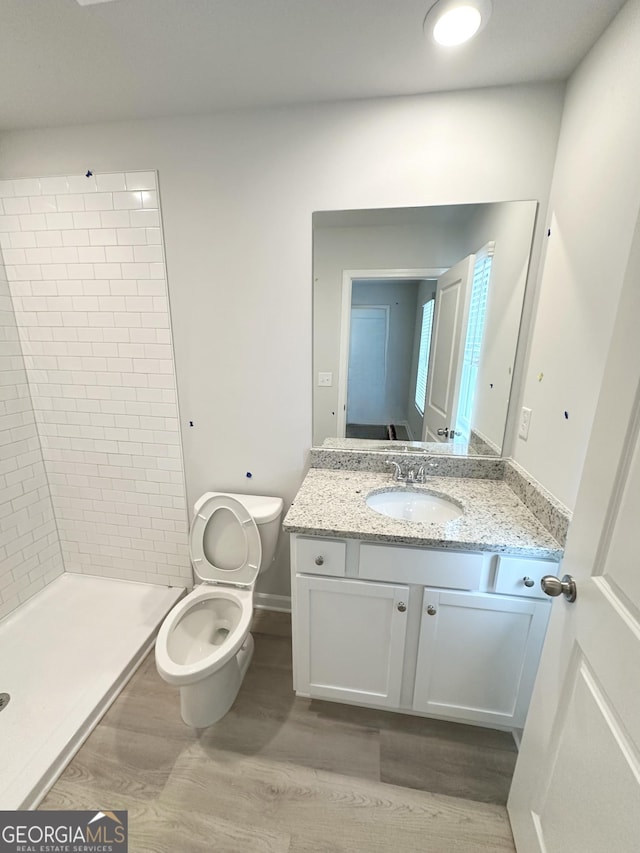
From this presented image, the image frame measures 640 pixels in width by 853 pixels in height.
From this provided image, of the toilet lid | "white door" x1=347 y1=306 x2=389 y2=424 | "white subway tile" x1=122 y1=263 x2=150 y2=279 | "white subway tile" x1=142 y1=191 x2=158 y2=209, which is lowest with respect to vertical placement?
the toilet lid

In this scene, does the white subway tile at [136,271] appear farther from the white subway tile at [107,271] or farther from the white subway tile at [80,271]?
the white subway tile at [80,271]

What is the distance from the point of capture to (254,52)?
1113 mm

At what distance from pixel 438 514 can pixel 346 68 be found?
1684 millimetres

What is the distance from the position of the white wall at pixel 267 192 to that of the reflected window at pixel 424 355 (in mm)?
437

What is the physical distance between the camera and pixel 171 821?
43.6 inches

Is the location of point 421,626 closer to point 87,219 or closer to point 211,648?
point 211,648

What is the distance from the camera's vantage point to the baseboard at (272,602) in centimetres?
197

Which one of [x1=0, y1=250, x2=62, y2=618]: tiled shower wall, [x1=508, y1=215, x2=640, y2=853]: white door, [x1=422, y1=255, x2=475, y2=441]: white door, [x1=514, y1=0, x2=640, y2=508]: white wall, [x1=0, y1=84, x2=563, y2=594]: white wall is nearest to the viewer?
[x1=508, y1=215, x2=640, y2=853]: white door

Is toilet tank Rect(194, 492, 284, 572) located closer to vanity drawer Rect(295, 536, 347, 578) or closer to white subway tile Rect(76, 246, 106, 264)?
vanity drawer Rect(295, 536, 347, 578)

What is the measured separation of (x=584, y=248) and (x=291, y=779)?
2.05 m

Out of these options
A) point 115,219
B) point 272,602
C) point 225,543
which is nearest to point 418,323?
point 225,543

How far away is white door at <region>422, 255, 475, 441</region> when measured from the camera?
1531 mm

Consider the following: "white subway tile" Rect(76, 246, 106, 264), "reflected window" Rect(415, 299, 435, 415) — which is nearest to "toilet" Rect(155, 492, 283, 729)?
"reflected window" Rect(415, 299, 435, 415)

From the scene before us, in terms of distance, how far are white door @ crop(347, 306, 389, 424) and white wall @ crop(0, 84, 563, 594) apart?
220mm
